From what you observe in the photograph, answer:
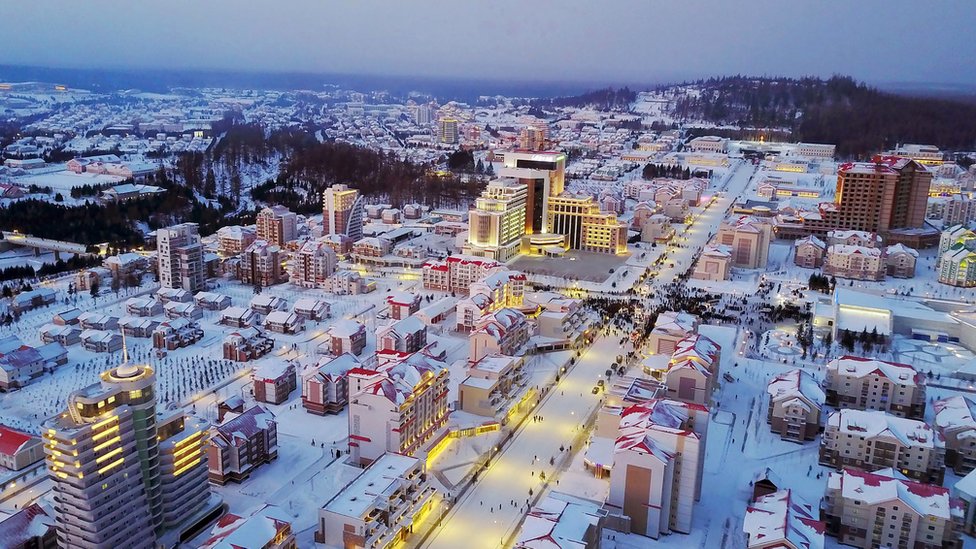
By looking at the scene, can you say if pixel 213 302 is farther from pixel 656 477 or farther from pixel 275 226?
pixel 656 477

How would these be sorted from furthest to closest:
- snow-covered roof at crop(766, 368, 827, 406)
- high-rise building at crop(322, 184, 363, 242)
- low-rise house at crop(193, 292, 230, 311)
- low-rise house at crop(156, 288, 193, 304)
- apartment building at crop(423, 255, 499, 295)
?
high-rise building at crop(322, 184, 363, 242) → apartment building at crop(423, 255, 499, 295) → low-rise house at crop(156, 288, 193, 304) → low-rise house at crop(193, 292, 230, 311) → snow-covered roof at crop(766, 368, 827, 406)

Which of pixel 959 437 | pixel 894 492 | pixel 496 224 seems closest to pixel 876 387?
pixel 959 437

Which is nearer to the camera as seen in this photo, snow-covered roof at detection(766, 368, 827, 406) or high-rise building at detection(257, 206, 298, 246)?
snow-covered roof at detection(766, 368, 827, 406)

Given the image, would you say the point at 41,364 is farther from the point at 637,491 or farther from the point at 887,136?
the point at 887,136

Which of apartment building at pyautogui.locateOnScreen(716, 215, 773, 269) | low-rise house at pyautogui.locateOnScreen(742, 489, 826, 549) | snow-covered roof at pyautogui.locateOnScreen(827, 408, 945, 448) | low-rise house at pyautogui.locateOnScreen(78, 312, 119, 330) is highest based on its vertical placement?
apartment building at pyautogui.locateOnScreen(716, 215, 773, 269)

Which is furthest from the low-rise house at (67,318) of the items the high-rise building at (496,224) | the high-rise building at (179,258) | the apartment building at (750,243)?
the apartment building at (750,243)

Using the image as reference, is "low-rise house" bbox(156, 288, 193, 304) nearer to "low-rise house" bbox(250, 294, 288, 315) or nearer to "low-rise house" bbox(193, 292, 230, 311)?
"low-rise house" bbox(193, 292, 230, 311)

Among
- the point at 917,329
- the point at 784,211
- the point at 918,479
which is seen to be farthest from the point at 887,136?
the point at 918,479

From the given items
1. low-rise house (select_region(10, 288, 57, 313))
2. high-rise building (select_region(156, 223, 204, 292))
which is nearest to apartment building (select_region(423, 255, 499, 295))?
high-rise building (select_region(156, 223, 204, 292))

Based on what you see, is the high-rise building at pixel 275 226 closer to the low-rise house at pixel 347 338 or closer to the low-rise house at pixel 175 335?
the low-rise house at pixel 175 335
